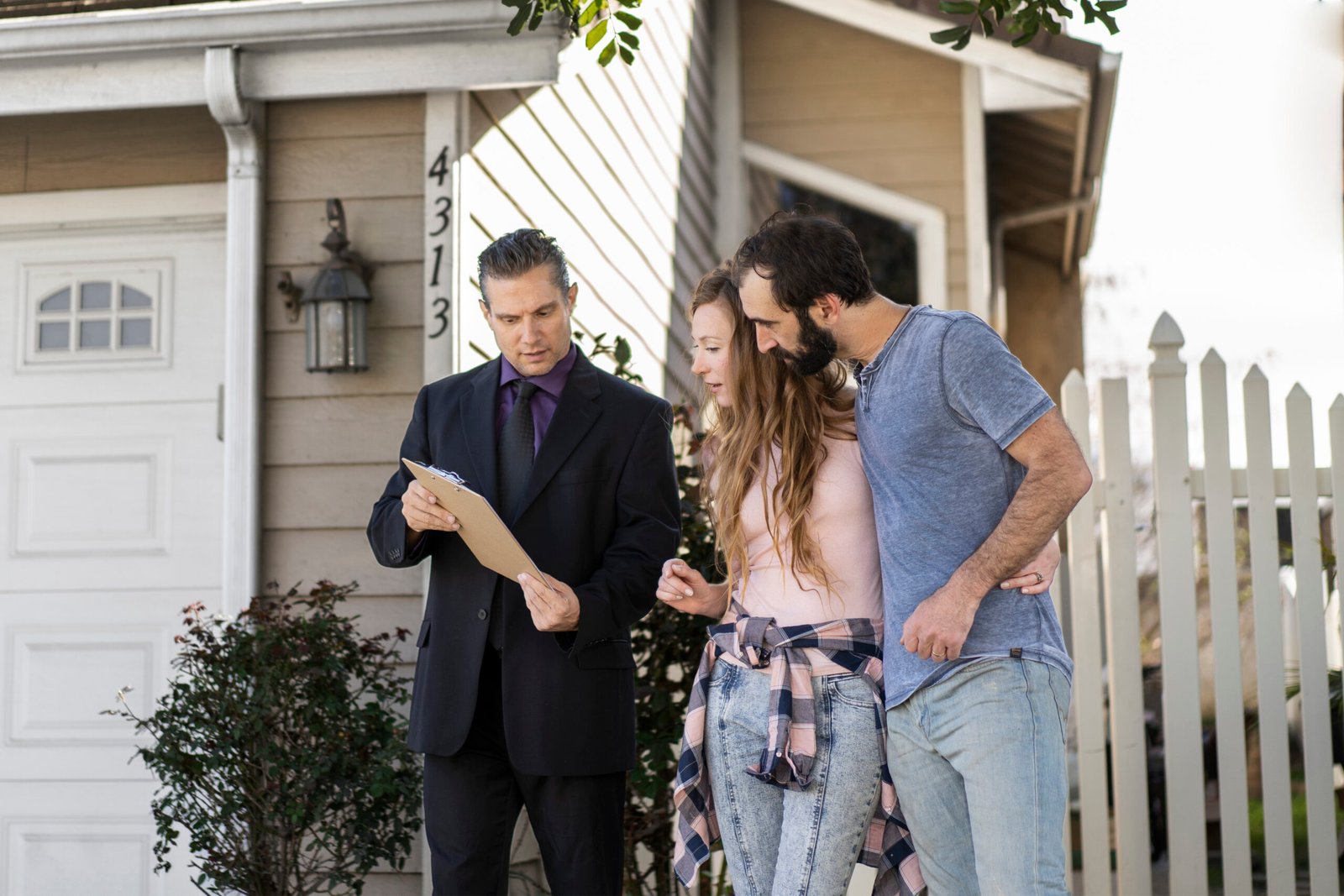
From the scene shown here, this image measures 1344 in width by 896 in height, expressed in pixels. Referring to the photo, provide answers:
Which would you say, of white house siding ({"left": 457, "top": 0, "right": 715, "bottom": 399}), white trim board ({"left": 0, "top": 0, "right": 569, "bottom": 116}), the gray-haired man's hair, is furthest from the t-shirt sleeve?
white trim board ({"left": 0, "top": 0, "right": 569, "bottom": 116})

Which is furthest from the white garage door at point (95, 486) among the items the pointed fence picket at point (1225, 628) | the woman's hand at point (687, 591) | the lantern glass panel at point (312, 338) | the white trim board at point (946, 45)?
the white trim board at point (946, 45)

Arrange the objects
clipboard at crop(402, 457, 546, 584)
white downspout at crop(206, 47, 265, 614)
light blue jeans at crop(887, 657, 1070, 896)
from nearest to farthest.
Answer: light blue jeans at crop(887, 657, 1070, 896) < clipboard at crop(402, 457, 546, 584) < white downspout at crop(206, 47, 265, 614)

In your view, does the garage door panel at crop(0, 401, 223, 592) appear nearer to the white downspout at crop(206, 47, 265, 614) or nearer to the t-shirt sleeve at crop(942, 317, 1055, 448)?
the white downspout at crop(206, 47, 265, 614)

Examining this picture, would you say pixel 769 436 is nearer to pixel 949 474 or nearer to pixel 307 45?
pixel 949 474

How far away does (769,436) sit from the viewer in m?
2.23

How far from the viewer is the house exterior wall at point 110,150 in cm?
384

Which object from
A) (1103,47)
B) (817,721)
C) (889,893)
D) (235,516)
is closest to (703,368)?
(817,721)

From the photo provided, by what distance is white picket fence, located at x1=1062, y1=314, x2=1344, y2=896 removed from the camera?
3484 mm

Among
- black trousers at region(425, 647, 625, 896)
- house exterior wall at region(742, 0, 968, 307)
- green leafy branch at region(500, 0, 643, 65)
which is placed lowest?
black trousers at region(425, 647, 625, 896)

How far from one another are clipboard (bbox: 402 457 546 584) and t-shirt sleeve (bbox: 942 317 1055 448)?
2.50ft

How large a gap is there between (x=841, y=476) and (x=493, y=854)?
3.18 feet

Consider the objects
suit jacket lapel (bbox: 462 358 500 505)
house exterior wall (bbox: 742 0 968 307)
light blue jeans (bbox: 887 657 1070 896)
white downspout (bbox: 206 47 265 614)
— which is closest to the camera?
light blue jeans (bbox: 887 657 1070 896)

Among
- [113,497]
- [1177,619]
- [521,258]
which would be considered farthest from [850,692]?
[113,497]

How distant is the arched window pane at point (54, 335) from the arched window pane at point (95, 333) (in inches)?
1.8
